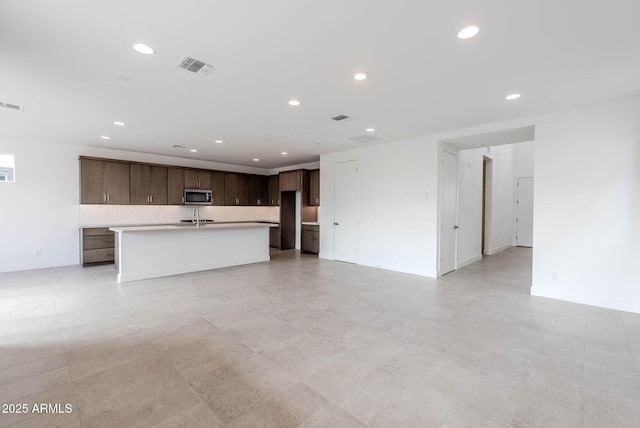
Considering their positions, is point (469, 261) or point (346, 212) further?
point (346, 212)

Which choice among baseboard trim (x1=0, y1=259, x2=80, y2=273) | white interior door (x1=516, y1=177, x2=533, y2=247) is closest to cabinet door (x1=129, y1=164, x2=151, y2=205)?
baseboard trim (x1=0, y1=259, x2=80, y2=273)

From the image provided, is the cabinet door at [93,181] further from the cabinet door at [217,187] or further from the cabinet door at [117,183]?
the cabinet door at [217,187]

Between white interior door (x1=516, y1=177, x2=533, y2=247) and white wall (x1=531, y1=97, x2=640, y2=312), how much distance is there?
635cm

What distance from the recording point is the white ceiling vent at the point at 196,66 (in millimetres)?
2721

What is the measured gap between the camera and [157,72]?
295cm

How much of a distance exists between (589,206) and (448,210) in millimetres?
2212

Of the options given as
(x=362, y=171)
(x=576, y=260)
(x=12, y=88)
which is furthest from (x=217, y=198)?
(x=576, y=260)

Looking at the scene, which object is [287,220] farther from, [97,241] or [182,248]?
[97,241]

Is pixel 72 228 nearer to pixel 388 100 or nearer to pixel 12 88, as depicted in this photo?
pixel 12 88

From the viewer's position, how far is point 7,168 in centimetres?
592

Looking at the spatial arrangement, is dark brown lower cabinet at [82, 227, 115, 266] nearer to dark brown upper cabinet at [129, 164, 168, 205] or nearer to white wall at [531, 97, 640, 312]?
dark brown upper cabinet at [129, 164, 168, 205]

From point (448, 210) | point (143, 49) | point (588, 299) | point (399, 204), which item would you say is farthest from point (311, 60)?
point (588, 299)

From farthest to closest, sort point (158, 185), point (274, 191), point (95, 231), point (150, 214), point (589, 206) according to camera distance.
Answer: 1. point (274, 191)
2. point (150, 214)
3. point (158, 185)
4. point (95, 231)
5. point (589, 206)

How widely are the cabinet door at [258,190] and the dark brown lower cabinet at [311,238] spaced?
85.1 inches
